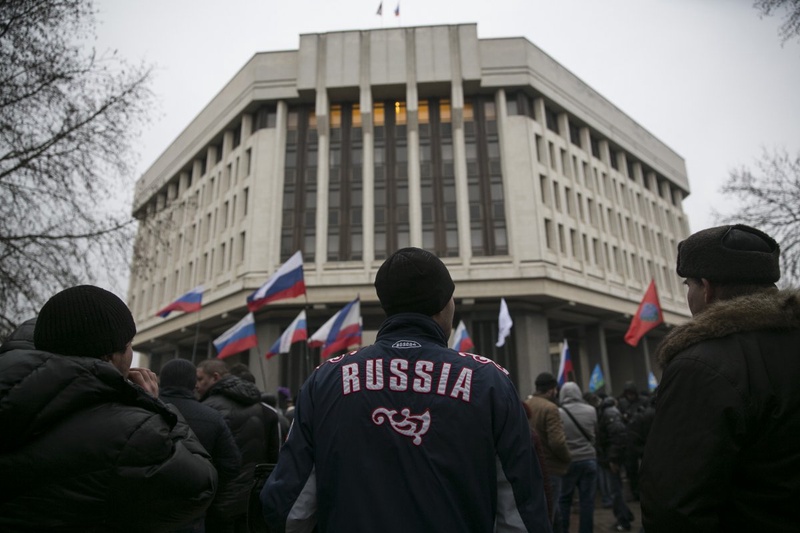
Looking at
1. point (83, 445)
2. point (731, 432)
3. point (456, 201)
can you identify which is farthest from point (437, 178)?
point (83, 445)

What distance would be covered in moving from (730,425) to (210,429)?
11.8 feet

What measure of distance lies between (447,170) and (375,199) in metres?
4.58

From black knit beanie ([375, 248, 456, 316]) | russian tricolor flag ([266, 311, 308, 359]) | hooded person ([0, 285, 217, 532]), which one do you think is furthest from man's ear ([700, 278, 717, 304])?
russian tricolor flag ([266, 311, 308, 359])

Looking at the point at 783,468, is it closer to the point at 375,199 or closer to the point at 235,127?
the point at 375,199

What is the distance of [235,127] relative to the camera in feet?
114

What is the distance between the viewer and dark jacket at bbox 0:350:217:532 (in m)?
1.61

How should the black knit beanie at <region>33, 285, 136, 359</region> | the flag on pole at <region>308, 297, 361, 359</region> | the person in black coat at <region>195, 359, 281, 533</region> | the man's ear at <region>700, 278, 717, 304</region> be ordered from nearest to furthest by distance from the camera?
the black knit beanie at <region>33, 285, 136, 359</region>, the man's ear at <region>700, 278, 717, 304</region>, the person in black coat at <region>195, 359, 281, 533</region>, the flag on pole at <region>308, 297, 361, 359</region>

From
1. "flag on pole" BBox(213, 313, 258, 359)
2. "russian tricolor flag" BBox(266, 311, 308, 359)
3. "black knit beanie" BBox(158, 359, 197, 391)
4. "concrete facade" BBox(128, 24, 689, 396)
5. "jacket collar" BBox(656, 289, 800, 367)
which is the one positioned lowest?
"jacket collar" BBox(656, 289, 800, 367)

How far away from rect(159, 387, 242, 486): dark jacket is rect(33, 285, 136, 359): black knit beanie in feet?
7.27

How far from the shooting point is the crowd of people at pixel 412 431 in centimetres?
164

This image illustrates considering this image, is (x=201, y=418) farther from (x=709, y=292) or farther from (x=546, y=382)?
(x=546, y=382)

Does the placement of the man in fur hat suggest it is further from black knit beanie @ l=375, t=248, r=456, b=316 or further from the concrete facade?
the concrete facade

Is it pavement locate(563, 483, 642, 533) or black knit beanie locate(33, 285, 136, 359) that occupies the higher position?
black knit beanie locate(33, 285, 136, 359)

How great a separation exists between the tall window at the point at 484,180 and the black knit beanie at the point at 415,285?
26.8 m
